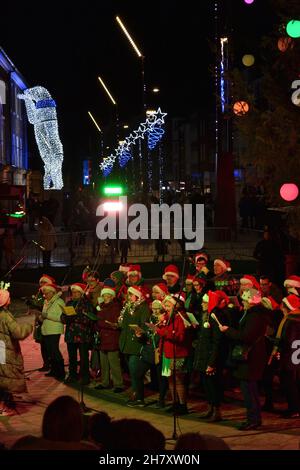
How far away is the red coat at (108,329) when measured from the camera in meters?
11.4

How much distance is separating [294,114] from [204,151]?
69.9m

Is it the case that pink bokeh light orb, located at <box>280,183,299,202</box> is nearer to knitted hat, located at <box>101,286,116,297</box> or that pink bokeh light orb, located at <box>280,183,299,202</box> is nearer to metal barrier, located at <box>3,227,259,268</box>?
knitted hat, located at <box>101,286,116,297</box>

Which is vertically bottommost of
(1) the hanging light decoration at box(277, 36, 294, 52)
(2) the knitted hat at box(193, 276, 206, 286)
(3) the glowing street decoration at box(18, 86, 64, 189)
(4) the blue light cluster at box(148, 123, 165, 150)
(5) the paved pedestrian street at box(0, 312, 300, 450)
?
(5) the paved pedestrian street at box(0, 312, 300, 450)

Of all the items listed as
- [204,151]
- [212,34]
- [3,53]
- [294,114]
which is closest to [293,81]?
[294,114]

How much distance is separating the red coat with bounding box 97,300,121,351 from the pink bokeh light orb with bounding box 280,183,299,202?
303cm

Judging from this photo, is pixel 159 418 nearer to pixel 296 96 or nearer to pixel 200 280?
pixel 200 280

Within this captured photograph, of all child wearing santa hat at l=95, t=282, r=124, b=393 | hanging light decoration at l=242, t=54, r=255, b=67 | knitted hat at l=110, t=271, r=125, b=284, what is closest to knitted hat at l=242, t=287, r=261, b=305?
child wearing santa hat at l=95, t=282, r=124, b=393

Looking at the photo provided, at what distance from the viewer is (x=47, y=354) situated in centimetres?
1266

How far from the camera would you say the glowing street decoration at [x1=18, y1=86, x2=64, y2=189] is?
55719mm

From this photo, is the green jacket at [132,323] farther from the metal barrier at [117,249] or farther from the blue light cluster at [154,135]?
the blue light cluster at [154,135]

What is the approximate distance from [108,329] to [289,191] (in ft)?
10.8

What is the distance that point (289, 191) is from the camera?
10.1 m

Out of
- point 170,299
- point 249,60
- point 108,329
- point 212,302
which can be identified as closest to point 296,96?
point 249,60

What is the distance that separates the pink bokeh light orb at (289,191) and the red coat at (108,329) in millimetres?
3029
